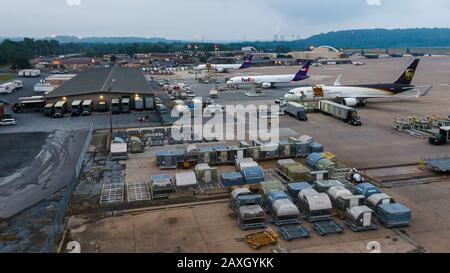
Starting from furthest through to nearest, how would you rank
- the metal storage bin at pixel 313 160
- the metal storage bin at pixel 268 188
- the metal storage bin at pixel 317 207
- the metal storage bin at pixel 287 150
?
the metal storage bin at pixel 287 150 < the metal storage bin at pixel 313 160 < the metal storage bin at pixel 268 188 < the metal storage bin at pixel 317 207

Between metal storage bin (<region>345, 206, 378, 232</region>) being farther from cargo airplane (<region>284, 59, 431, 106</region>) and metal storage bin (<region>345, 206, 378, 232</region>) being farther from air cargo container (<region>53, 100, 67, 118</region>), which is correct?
air cargo container (<region>53, 100, 67, 118</region>)

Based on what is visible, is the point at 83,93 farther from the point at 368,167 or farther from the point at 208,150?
the point at 368,167

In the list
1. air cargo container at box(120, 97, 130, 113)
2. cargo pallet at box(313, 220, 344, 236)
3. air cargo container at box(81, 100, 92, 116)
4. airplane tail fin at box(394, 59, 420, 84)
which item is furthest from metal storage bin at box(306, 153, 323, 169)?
air cargo container at box(81, 100, 92, 116)

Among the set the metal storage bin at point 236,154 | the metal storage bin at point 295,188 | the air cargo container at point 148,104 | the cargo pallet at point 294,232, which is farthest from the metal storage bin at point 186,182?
the air cargo container at point 148,104

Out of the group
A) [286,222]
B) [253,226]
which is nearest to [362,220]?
[286,222]

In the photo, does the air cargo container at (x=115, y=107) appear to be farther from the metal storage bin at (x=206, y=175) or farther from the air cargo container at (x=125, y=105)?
the metal storage bin at (x=206, y=175)

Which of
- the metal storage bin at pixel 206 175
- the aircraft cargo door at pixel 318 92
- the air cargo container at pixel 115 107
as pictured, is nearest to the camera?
the metal storage bin at pixel 206 175

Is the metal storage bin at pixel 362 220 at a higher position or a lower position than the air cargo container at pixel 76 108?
lower
